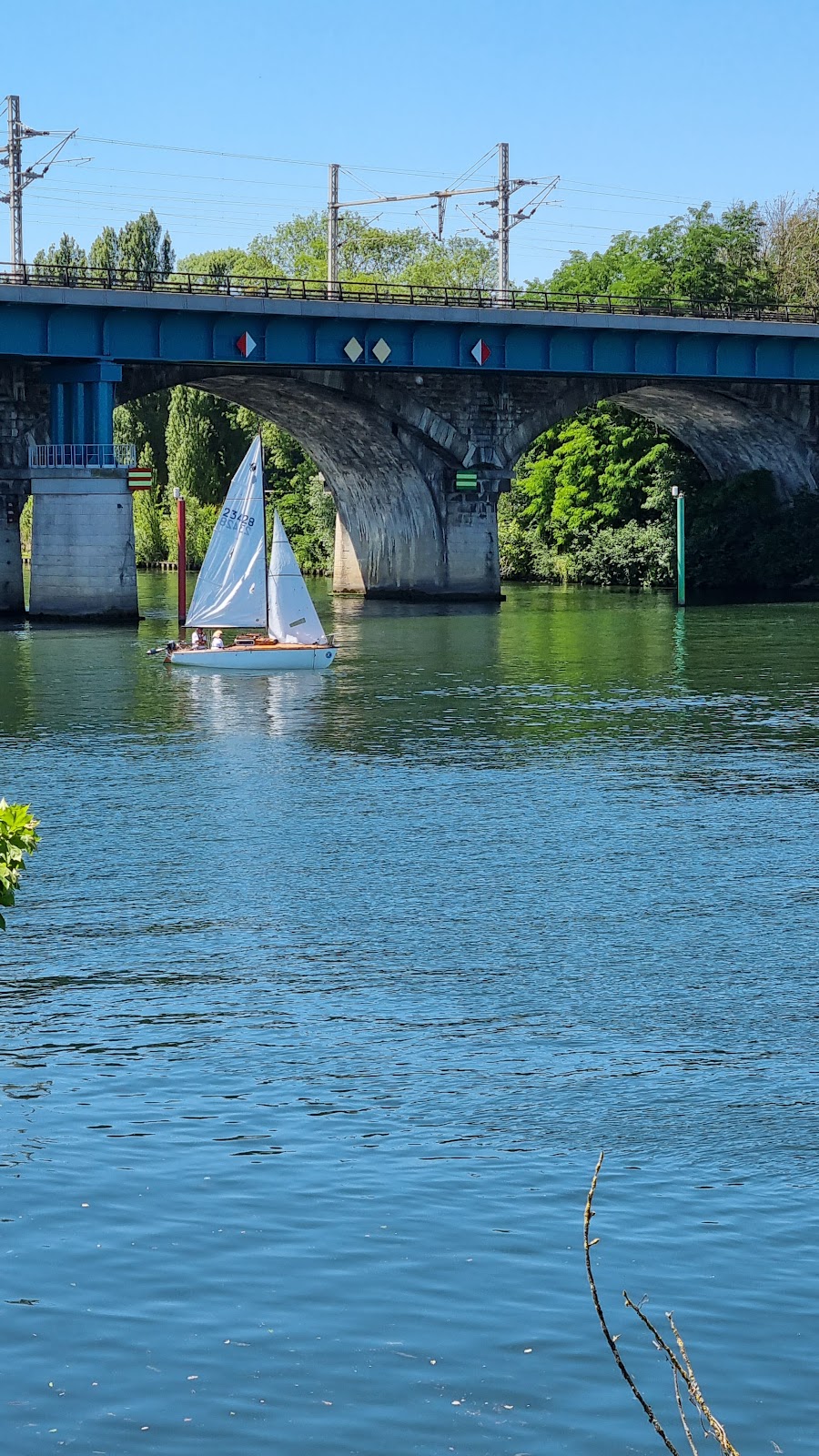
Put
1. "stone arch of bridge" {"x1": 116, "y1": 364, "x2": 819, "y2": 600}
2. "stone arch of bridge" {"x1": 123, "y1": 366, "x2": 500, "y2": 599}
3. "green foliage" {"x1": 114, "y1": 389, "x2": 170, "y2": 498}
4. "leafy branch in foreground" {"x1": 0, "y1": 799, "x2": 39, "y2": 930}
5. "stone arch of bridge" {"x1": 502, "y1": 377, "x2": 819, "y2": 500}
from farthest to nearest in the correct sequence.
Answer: "green foliage" {"x1": 114, "y1": 389, "x2": 170, "y2": 498}
"stone arch of bridge" {"x1": 502, "y1": 377, "x2": 819, "y2": 500}
"stone arch of bridge" {"x1": 116, "y1": 364, "x2": 819, "y2": 600}
"stone arch of bridge" {"x1": 123, "y1": 366, "x2": 500, "y2": 599}
"leafy branch in foreground" {"x1": 0, "y1": 799, "x2": 39, "y2": 930}

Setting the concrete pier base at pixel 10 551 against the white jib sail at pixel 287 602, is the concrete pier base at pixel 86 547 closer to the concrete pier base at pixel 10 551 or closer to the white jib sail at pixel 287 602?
the concrete pier base at pixel 10 551

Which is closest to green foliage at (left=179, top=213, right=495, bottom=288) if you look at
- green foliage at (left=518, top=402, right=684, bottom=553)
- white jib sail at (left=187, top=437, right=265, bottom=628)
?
green foliage at (left=518, top=402, right=684, bottom=553)

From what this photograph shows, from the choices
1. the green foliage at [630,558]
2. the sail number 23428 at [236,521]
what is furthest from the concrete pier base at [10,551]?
the green foliage at [630,558]

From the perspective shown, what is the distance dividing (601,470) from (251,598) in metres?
60.0

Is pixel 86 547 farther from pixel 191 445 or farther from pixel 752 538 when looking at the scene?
pixel 191 445

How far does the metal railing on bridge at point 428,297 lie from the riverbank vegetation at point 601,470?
158cm

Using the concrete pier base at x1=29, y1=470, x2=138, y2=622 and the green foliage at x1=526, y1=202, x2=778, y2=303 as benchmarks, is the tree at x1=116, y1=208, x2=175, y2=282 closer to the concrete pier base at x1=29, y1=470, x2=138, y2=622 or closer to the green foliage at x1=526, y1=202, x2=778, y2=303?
the green foliage at x1=526, y1=202, x2=778, y2=303

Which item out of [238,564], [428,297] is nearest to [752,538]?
[428,297]

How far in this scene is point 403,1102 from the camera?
56.1 feet

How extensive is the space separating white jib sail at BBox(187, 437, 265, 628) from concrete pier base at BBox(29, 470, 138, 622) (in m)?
17.9

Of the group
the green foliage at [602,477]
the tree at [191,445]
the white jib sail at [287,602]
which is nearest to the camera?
the white jib sail at [287,602]

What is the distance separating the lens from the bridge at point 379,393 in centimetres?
7862

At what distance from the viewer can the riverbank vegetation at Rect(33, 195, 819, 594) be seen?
105312 mm

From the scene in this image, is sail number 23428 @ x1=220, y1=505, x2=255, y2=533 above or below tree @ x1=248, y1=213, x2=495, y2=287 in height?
below
